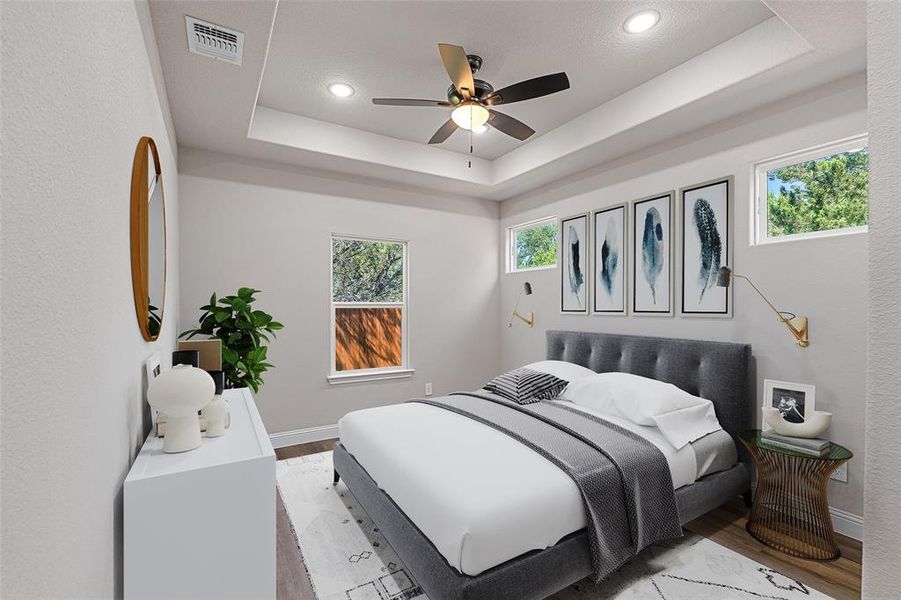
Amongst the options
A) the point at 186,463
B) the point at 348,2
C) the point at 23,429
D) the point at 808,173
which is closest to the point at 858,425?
the point at 808,173

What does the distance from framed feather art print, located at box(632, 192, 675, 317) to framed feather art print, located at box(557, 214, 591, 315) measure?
53cm

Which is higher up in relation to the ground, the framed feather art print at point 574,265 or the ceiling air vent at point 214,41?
the ceiling air vent at point 214,41

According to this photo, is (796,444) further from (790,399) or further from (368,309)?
(368,309)

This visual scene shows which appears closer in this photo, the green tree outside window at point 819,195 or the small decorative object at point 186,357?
the small decorative object at point 186,357

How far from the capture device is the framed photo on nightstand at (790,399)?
248 cm

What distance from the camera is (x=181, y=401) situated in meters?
1.36

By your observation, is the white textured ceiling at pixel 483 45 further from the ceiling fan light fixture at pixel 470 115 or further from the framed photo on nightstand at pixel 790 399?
the framed photo on nightstand at pixel 790 399

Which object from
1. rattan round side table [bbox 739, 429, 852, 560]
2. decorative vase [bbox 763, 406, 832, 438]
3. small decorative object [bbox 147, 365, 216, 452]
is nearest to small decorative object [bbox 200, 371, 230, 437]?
small decorative object [bbox 147, 365, 216, 452]

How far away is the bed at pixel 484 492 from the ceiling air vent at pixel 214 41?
2.13m

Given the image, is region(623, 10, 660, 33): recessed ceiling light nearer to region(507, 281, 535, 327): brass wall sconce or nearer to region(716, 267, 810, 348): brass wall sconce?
region(716, 267, 810, 348): brass wall sconce

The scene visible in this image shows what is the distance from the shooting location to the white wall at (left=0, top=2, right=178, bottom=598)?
611 mm

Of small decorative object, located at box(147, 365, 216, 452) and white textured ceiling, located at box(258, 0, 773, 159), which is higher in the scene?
white textured ceiling, located at box(258, 0, 773, 159)

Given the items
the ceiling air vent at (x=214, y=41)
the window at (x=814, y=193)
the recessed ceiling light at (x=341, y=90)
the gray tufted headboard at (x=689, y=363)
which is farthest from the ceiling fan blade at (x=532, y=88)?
the gray tufted headboard at (x=689, y=363)

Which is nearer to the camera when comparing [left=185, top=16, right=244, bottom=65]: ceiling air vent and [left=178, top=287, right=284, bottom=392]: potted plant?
[left=185, top=16, right=244, bottom=65]: ceiling air vent
